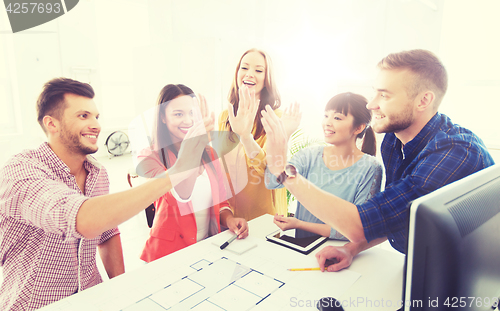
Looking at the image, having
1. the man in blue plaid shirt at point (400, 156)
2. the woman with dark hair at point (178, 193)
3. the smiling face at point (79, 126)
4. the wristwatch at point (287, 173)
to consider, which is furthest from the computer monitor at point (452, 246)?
the smiling face at point (79, 126)

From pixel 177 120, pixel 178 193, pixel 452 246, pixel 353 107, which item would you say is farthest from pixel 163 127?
pixel 452 246

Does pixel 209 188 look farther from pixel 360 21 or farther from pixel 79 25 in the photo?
pixel 360 21

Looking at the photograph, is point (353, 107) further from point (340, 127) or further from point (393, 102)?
point (393, 102)

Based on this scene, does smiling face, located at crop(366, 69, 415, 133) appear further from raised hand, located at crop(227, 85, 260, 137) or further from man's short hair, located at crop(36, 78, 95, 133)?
man's short hair, located at crop(36, 78, 95, 133)

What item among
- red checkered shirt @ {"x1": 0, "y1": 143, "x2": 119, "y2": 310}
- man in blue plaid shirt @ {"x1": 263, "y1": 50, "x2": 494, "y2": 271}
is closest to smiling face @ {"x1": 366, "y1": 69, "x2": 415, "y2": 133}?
man in blue plaid shirt @ {"x1": 263, "y1": 50, "x2": 494, "y2": 271}

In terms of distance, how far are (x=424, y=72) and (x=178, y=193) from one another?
1178 mm

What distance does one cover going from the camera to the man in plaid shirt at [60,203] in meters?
0.82

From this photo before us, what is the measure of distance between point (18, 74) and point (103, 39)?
0.33 m

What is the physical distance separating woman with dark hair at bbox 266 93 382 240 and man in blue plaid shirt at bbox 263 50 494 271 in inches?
5.5

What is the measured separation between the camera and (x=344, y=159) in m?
1.44

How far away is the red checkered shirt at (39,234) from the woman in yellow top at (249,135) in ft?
2.57

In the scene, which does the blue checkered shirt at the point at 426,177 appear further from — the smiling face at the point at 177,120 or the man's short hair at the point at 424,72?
the smiling face at the point at 177,120

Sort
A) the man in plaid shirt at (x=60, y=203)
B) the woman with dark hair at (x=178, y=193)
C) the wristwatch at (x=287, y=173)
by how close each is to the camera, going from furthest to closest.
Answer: the woman with dark hair at (x=178, y=193) → the wristwatch at (x=287, y=173) → the man in plaid shirt at (x=60, y=203)

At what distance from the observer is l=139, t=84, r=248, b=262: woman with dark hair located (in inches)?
53.6
